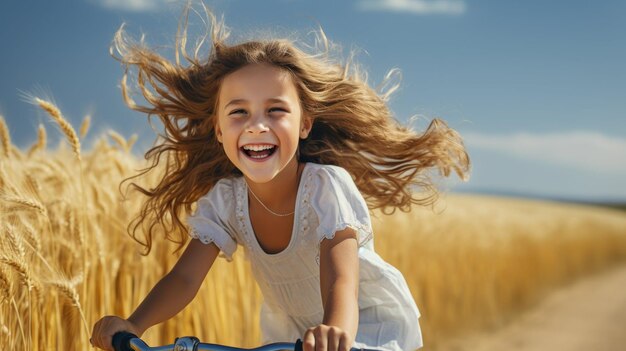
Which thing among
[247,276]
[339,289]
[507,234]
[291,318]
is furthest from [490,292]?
[339,289]

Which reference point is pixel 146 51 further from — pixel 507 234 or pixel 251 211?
pixel 507 234

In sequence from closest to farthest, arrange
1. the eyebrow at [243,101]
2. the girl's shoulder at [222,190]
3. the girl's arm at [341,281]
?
the girl's arm at [341,281] < the eyebrow at [243,101] < the girl's shoulder at [222,190]

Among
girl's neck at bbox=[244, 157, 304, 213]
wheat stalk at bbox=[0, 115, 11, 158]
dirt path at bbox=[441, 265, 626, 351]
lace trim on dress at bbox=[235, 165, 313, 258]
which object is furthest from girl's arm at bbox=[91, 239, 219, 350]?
dirt path at bbox=[441, 265, 626, 351]

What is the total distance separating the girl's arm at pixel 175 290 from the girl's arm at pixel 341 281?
38cm

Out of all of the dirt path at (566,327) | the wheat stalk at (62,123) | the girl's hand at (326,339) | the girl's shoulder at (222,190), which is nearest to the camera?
the girl's hand at (326,339)

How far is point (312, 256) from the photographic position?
7.22ft

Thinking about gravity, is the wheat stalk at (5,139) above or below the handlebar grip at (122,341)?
above

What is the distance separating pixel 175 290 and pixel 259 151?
44 cm

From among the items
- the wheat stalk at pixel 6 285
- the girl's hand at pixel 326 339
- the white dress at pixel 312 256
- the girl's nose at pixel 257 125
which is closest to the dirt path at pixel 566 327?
the white dress at pixel 312 256

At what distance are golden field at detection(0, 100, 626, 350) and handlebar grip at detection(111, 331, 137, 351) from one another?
662 mm

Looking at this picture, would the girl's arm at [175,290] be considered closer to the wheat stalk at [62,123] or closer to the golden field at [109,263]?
the golden field at [109,263]

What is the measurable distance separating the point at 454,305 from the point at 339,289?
570cm

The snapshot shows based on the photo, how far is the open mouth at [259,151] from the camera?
6.45 ft

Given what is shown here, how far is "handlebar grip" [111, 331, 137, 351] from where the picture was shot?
1.60 m
